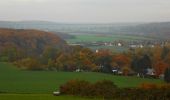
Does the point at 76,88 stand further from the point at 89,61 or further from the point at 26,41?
the point at 26,41

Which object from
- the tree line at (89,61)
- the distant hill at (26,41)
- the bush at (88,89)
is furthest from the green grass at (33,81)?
the distant hill at (26,41)

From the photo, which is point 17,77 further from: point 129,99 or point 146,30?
point 146,30

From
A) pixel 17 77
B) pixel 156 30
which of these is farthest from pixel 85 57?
pixel 156 30

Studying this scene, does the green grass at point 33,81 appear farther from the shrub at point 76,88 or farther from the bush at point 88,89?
the bush at point 88,89

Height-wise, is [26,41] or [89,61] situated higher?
[26,41]

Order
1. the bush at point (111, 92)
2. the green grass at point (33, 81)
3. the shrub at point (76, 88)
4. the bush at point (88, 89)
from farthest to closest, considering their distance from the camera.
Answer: the green grass at point (33, 81) → the shrub at point (76, 88) → the bush at point (88, 89) → the bush at point (111, 92)

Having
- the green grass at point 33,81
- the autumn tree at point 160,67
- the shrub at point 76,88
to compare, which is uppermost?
the shrub at point 76,88

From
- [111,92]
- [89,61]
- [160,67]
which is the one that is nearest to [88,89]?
[111,92]

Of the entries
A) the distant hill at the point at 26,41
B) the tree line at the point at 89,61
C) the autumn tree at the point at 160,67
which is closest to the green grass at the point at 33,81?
the tree line at the point at 89,61

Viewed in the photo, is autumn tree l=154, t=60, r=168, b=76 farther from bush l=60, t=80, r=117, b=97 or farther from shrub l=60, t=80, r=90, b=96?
shrub l=60, t=80, r=90, b=96

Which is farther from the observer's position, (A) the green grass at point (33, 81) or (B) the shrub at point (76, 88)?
(A) the green grass at point (33, 81)

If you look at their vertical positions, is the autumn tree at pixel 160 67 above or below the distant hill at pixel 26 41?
below

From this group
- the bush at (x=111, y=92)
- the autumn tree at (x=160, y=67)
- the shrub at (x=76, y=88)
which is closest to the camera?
the bush at (x=111, y=92)

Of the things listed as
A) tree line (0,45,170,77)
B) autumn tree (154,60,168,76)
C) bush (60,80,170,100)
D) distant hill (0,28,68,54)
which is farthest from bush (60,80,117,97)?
distant hill (0,28,68,54)
